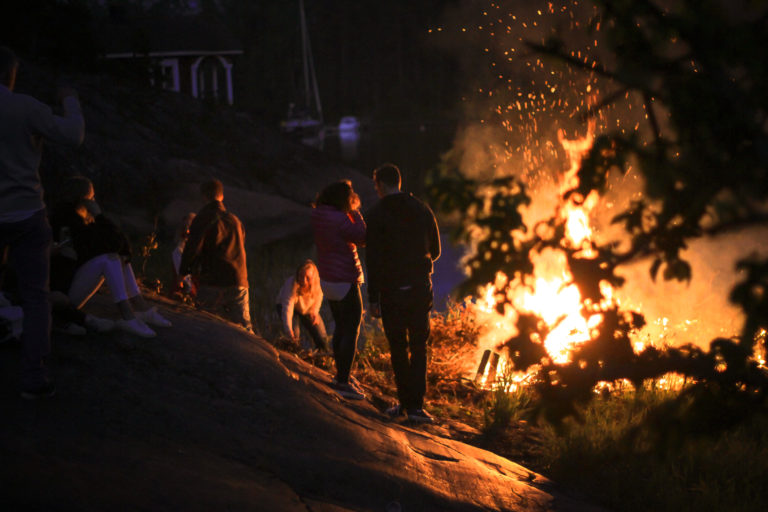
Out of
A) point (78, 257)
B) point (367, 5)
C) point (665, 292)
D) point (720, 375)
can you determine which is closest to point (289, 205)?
point (665, 292)

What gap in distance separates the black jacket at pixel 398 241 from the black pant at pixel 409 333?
0.10 meters

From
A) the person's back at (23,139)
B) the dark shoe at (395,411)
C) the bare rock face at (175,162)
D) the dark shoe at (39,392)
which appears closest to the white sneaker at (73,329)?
the dark shoe at (39,392)

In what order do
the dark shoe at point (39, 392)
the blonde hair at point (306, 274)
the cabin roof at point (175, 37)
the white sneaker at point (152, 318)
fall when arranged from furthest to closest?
the cabin roof at point (175, 37) → the blonde hair at point (306, 274) → the white sneaker at point (152, 318) → the dark shoe at point (39, 392)

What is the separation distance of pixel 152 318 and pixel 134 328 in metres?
0.45

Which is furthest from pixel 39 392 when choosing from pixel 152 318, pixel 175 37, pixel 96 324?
pixel 175 37

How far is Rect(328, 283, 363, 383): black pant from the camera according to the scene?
21.0 ft

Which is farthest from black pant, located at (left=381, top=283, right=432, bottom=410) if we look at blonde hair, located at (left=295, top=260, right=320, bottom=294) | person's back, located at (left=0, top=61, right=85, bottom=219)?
person's back, located at (left=0, top=61, right=85, bottom=219)

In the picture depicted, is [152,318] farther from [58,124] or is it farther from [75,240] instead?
[58,124]

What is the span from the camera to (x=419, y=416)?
6395 millimetres

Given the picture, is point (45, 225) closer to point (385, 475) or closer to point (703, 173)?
point (385, 475)

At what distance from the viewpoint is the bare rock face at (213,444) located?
149 inches

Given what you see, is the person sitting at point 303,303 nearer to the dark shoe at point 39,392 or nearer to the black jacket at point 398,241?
the black jacket at point 398,241

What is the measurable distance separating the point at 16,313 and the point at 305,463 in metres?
2.06

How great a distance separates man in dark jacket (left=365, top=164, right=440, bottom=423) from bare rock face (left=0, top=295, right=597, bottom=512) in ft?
1.96
